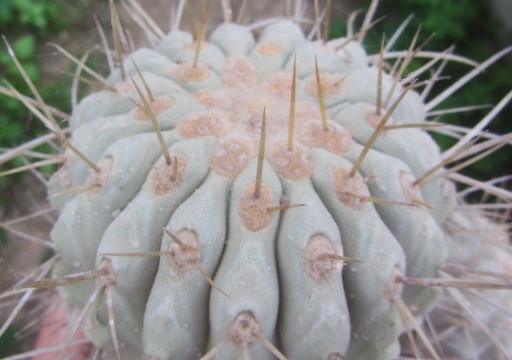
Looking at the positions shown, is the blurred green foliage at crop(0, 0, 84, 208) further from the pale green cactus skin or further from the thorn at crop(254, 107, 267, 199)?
the thorn at crop(254, 107, 267, 199)

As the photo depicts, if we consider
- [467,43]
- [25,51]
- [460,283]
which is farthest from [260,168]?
[25,51]

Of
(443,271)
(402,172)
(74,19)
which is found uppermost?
(402,172)

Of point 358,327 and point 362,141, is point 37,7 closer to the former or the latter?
point 362,141

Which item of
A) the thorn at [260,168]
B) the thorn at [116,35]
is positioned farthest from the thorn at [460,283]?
the thorn at [116,35]

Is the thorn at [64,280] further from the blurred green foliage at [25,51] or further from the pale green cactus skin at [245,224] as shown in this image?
the blurred green foliage at [25,51]

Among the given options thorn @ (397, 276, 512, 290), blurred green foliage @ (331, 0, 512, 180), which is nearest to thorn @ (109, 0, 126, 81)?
thorn @ (397, 276, 512, 290)

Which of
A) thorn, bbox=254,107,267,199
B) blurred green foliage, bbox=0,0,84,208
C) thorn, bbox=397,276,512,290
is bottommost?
blurred green foliage, bbox=0,0,84,208

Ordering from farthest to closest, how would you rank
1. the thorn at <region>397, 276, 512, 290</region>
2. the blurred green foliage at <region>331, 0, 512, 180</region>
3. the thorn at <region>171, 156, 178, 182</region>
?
the blurred green foliage at <region>331, 0, 512, 180</region> < the thorn at <region>171, 156, 178, 182</region> < the thorn at <region>397, 276, 512, 290</region>

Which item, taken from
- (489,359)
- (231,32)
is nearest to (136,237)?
(231,32)

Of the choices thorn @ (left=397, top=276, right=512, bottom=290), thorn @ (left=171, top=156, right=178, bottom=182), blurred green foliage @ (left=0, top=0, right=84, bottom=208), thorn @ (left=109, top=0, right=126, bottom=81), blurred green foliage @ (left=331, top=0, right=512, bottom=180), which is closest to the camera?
thorn @ (left=397, top=276, right=512, bottom=290)
